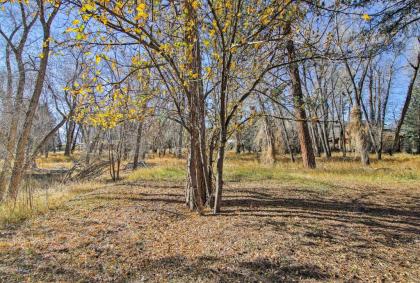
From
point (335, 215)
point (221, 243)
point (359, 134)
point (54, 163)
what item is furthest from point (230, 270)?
point (54, 163)

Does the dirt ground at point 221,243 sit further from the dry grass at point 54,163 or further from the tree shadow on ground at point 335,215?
the dry grass at point 54,163

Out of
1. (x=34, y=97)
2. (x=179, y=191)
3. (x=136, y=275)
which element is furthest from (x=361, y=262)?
(x=34, y=97)

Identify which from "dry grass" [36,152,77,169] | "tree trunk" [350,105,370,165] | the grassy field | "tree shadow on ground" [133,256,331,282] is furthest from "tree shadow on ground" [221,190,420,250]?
"dry grass" [36,152,77,169]

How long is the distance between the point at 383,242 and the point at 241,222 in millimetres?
1635

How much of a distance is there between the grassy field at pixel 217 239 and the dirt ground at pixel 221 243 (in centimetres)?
1

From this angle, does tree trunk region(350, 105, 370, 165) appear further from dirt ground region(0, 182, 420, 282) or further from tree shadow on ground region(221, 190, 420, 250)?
dirt ground region(0, 182, 420, 282)

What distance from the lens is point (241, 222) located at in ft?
12.9

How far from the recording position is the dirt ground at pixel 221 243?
2.63 m

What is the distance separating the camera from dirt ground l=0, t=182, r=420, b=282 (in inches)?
104

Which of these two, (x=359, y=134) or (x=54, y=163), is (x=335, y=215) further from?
(x=54, y=163)

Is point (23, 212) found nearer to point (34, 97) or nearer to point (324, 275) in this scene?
point (34, 97)

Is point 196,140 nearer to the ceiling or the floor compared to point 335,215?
nearer to the ceiling

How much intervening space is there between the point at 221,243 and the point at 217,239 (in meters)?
0.12

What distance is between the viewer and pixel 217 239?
3.38 meters
